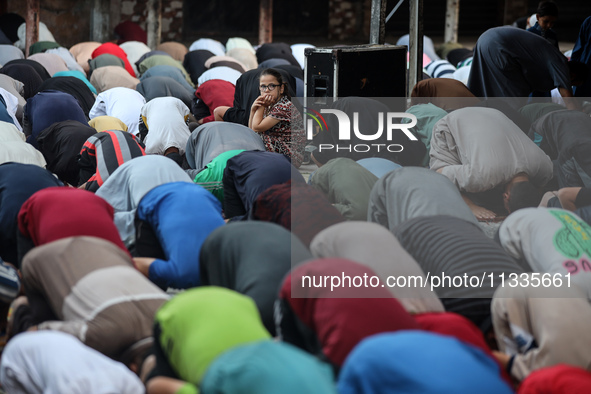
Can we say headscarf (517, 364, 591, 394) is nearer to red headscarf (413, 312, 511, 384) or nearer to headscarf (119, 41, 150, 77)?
red headscarf (413, 312, 511, 384)

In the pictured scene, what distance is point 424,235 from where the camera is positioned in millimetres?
3188

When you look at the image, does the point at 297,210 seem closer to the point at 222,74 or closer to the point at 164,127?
the point at 164,127

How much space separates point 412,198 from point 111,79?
5015mm

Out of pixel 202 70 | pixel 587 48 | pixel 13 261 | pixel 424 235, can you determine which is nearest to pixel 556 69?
pixel 587 48

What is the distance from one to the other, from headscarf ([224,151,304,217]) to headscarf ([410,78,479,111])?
77.2 inches

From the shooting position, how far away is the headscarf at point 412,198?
355cm

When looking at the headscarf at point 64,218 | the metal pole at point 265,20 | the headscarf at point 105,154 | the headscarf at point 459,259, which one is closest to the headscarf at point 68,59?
the metal pole at point 265,20

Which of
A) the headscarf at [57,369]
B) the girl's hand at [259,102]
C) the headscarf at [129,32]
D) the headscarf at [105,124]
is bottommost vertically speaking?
the headscarf at [57,369]

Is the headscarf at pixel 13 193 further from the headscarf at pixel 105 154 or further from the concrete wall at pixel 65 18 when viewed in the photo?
the concrete wall at pixel 65 18

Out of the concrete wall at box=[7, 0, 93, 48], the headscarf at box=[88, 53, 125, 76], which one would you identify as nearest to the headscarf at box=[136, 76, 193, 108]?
the headscarf at box=[88, 53, 125, 76]

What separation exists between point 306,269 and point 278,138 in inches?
121

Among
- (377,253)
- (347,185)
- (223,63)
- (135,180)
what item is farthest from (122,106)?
(377,253)

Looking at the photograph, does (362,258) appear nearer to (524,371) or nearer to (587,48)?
(524,371)

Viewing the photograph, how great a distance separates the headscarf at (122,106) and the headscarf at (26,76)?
0.76 metres
